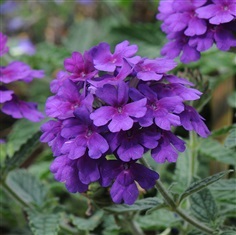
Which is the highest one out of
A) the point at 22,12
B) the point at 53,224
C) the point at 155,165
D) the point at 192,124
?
the point at 192,124

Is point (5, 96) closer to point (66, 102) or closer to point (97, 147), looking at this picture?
point (66, 102)

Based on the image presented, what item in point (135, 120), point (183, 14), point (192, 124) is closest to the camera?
point (135, 120)

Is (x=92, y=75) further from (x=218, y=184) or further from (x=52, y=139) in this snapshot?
(x=218, y=184)

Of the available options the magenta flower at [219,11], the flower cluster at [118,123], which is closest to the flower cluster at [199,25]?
the magenta flower at [219,11]

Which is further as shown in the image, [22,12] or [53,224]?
[22,12]

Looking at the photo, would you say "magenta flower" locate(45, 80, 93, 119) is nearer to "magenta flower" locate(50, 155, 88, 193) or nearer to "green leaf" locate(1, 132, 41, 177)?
"magenta flower" locate(50, 155, 88, 193)

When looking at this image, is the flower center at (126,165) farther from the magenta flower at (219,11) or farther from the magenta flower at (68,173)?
the magenta flower at (219,11)

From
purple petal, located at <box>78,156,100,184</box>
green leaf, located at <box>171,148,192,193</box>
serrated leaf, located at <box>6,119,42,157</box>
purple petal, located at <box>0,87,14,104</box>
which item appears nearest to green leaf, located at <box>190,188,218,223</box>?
green leaf, located at <box>171,148,192,193</box>

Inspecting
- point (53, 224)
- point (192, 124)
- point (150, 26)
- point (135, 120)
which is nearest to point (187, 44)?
point (192, 124)
